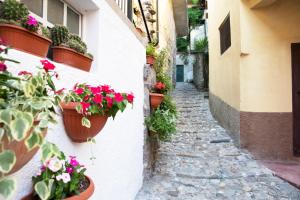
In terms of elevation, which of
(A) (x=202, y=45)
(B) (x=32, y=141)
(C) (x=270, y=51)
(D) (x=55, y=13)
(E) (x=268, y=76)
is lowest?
(B) (x=32, y=141)

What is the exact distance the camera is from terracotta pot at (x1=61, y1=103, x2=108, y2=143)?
5.14ft

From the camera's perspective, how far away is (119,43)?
2.85 metres

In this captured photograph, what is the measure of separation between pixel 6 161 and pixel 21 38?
2.45 feet

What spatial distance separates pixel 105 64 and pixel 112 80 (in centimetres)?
22

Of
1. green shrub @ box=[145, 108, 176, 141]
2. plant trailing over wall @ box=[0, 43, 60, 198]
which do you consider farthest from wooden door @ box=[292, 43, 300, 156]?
plant trailing over wall @ box=[0, 43, 60, 198]

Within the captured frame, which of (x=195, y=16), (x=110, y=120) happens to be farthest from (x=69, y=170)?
(x=195, y=16)

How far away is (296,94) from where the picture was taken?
15.6ft

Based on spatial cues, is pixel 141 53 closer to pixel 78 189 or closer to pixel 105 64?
pixel 105 64

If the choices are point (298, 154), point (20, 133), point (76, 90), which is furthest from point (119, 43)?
point (298, 154)

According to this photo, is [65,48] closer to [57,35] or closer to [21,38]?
[57,35]

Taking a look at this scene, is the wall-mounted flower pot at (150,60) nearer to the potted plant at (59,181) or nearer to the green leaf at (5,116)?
the potted plant at (59,181)

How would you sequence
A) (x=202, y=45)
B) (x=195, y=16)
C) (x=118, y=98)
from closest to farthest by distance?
1. (x=118, y=98)
2. (x=202, y=45)
3. (x=195, y=16)

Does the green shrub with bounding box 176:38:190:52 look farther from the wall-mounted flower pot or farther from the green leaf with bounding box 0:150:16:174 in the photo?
the green leaf with bounding box 0:150:16:174

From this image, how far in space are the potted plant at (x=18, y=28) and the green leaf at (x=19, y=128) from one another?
0.64m
